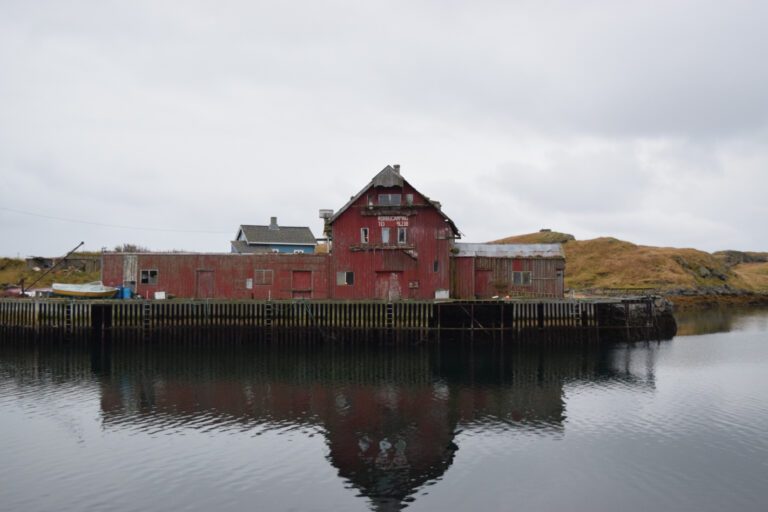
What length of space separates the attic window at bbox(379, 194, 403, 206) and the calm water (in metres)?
14.1

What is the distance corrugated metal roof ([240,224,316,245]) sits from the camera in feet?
210

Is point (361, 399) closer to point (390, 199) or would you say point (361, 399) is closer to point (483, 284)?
point (390, 199)

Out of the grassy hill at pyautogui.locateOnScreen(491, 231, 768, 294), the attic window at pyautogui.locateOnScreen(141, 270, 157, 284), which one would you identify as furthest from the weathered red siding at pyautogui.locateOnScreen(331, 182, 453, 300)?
the grassy hill at pyautogui.locateOnScreen(491, 231, 768, 294)

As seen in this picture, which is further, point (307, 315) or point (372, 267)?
point (372, 267)

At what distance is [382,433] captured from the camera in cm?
2233

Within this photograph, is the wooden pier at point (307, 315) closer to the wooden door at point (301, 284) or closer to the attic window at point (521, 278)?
the wooden door at point (301, 284)

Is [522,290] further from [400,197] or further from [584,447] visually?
[584,447]

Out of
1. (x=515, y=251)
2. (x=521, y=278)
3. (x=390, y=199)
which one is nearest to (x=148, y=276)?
(x=390, y=199)

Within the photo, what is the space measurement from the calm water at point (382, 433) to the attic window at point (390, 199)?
46.2 ft

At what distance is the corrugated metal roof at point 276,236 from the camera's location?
6391 centimetres

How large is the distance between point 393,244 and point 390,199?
3.74m

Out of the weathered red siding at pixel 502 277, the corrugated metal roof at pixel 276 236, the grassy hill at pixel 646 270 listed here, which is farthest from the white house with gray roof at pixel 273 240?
the grassy hill at pixel 646 270

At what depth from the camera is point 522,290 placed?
1895 inches

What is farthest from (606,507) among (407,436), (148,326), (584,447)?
(148,326)
